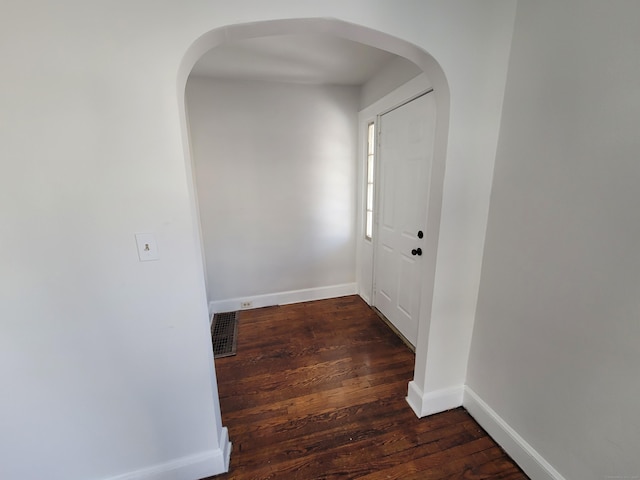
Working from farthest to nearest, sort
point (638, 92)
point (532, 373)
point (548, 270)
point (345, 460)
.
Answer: point (345, 460)
point (532, 373)
point (548, 270)
point (638, 92)

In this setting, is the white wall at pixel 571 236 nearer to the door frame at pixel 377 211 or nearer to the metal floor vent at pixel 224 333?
the door frame at pixel 377 211

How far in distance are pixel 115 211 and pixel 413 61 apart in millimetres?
1500

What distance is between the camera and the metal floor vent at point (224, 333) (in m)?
2.22

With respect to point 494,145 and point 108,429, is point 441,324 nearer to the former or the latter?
point 494,145

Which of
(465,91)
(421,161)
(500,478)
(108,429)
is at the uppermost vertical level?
(465,91)

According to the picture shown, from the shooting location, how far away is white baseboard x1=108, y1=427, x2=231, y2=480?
1.21 meters

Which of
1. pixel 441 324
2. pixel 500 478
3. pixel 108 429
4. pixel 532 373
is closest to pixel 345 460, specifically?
pixel 500 478

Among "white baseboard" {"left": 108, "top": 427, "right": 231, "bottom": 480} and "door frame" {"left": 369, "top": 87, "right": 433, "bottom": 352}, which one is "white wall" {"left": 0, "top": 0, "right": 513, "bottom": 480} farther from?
"door frame" {"left": 369, "top": 87, "right": 433, "bottom": 352}

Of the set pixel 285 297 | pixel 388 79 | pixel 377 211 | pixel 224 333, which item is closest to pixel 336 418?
pixel 224 333

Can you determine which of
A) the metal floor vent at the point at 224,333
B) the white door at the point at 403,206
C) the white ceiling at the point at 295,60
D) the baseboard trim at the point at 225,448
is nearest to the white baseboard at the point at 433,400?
the white door at the point at 403,206

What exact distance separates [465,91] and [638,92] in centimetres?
58

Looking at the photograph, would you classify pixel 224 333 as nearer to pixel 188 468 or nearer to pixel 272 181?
pixel 188 468

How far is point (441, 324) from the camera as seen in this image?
1.50 metres

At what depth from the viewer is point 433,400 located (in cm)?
159
